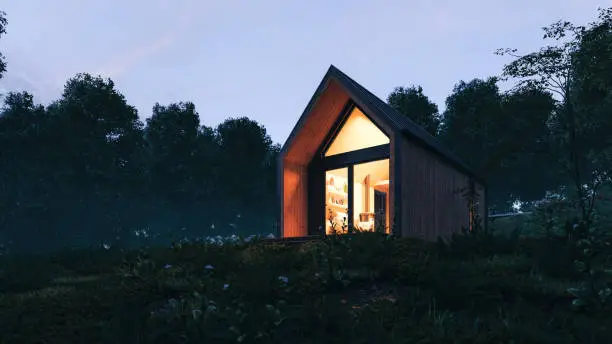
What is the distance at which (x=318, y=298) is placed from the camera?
6.24 meters

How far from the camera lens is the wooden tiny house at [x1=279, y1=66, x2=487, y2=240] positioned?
14.3m

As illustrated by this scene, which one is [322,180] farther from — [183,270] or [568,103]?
[183,270]

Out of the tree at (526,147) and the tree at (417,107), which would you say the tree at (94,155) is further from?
the tree at (526,147)

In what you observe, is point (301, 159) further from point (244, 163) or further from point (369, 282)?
point (244, 163)

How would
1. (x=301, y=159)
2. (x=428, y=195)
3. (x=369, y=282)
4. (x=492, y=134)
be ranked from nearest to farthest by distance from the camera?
→ (x=369, y=282)
(x=428, y=195)
(x=301, y=159)
(x=492, y=134)

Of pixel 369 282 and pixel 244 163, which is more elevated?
pixel 244 163

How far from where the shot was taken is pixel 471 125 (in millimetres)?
38000

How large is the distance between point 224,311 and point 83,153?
34.3 metres

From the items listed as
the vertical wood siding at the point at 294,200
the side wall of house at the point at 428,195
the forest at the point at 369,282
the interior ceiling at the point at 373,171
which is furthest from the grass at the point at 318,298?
the vertical wood siding at the point at 294,200

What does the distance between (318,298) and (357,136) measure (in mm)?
11798

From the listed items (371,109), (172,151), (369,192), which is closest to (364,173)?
(369,192)

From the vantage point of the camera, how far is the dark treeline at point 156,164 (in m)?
35.4

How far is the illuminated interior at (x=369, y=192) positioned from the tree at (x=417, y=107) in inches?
785

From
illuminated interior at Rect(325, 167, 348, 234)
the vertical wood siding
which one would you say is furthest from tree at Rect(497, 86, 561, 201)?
the vertical wood siding
